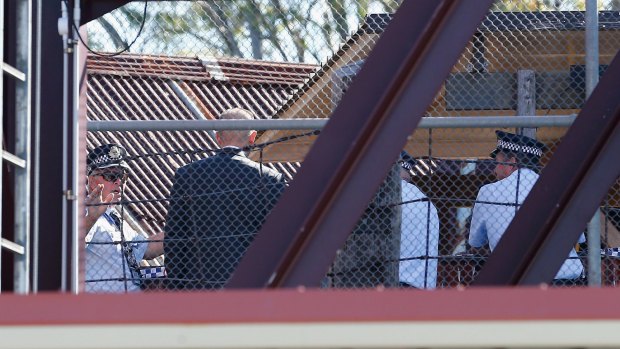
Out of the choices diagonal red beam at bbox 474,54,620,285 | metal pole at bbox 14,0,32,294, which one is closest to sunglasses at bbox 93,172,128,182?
metal pole at bbox 14,0,32,294

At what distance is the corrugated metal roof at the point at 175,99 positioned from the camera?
451 inches

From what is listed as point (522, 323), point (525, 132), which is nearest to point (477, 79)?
point (525, 132)

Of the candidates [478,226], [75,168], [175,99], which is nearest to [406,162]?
[478,226]

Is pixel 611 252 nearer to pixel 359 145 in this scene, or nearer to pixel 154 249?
pixel 154 249

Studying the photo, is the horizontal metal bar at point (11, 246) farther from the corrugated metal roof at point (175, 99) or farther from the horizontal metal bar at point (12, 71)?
the corrugated metal roof at point (175, 99)

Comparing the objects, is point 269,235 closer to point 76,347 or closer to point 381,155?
point 381,155

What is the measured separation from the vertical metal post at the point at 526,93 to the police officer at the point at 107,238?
2.29 metres

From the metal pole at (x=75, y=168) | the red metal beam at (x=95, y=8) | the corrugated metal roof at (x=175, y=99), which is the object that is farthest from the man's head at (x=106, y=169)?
the corrugated metal roof at (x=175, y=99)

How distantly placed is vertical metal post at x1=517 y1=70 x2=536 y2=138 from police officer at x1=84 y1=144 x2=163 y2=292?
2.29m

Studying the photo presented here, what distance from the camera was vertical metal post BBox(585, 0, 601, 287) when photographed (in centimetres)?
616

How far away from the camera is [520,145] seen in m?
6.88

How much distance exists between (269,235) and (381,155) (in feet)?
1.25

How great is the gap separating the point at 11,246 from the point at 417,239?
344 cm

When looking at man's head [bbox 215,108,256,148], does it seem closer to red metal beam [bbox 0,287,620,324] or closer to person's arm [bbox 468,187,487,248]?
person's arm [bbox 468,187,487,248]
